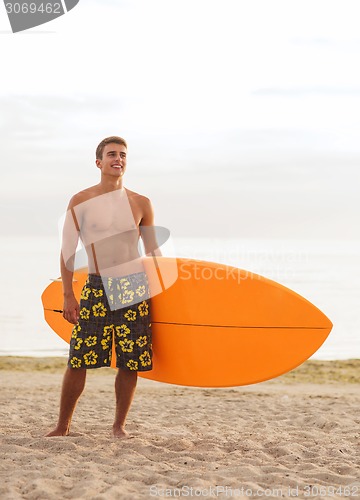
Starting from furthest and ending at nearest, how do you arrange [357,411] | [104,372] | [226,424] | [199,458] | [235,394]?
[104,372], [235,394], [357,411], [226,424], [199,458]

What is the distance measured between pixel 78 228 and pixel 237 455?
1682mm

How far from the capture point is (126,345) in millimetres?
4031

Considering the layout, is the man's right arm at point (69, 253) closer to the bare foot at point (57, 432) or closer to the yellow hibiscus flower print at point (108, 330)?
the yellow hibiscus flower print at point (108, 330)

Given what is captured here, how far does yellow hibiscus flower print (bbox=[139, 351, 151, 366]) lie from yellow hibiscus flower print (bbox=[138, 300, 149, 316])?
9.6 inches

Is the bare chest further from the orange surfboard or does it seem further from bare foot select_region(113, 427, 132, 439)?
bare foot select_region(113, 427, 132, 439)

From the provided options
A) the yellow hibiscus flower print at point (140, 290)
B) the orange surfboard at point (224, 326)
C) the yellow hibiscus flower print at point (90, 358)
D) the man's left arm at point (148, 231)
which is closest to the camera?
the yellow hibiscus flower print at point (90, 358)

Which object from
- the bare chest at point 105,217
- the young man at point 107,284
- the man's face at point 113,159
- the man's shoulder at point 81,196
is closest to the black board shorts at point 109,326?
the young man at point 107,284

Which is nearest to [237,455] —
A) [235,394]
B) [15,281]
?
[235,394]

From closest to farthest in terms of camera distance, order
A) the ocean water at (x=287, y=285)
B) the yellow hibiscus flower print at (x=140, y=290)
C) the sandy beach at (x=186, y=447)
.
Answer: the sandy beach at (x=186, y=447) < the yellow hibiscus flower print at (x=140, y=290) < the ocean water at (x=287, y=285)

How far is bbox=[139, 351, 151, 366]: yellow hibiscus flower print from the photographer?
4061 mm

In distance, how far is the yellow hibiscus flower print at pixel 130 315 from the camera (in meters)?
4.03

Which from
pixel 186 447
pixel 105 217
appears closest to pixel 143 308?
pixel 105 217

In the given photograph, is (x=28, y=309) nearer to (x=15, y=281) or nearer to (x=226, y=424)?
(x=15, y=281)

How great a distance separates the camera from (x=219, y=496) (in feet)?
10.00
